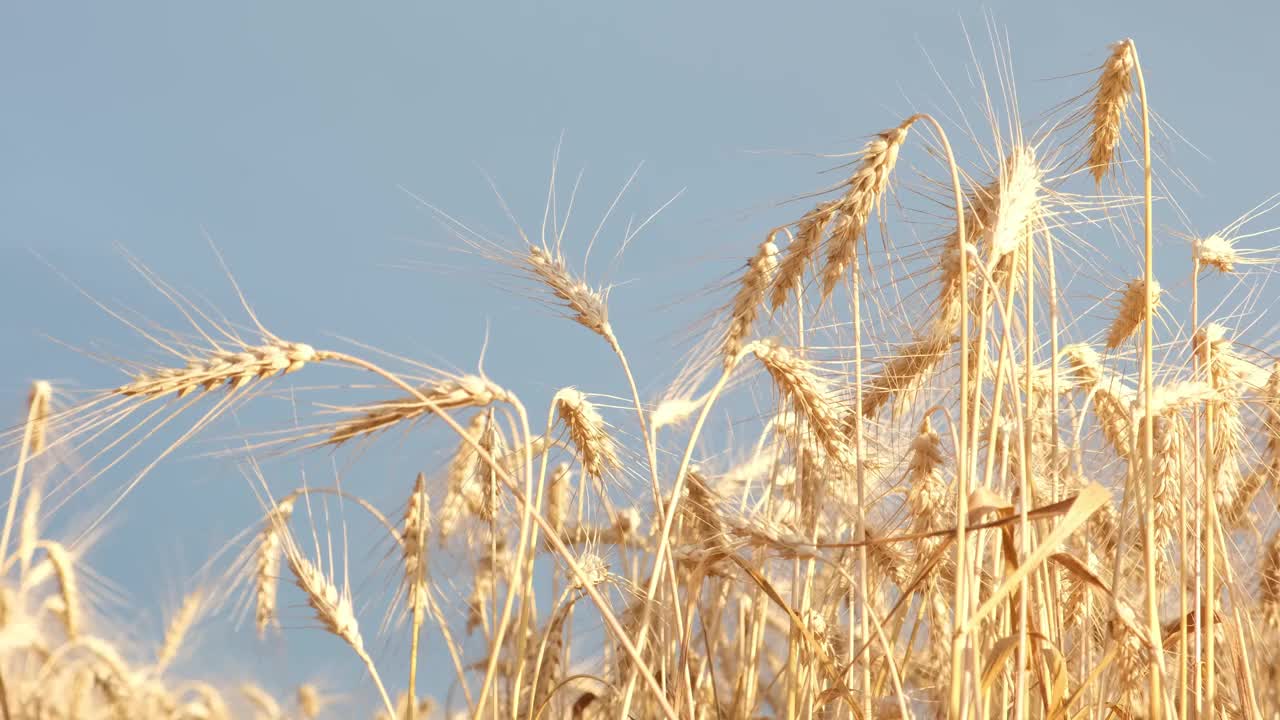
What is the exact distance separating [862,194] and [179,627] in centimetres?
317

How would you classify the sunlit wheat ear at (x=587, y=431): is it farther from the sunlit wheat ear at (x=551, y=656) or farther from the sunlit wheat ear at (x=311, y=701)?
the sunlit wheat ear at (x=311, y=701)

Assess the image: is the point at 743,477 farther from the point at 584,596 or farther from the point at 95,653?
the point at 95,653

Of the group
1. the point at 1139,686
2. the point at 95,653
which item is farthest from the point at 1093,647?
the point at 95,653

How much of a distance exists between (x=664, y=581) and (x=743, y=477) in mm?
1167

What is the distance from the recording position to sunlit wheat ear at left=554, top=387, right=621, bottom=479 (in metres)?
2.06

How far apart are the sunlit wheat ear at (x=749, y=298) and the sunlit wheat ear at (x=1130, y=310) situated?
801 millimetres

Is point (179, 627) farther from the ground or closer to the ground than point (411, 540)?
closer to the ground

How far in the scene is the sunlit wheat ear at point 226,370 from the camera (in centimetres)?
131

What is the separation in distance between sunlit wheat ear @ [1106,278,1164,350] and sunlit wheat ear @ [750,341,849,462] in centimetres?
71

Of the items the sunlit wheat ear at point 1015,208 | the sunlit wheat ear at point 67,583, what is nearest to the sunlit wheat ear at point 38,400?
the sunlit wheat ear at point 67,583

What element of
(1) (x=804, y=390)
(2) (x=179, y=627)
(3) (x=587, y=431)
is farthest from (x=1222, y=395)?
(2) (x=179, y=627)

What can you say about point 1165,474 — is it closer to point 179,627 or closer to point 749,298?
point 749,298

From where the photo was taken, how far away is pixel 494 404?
151 centimetres

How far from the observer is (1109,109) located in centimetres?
213
